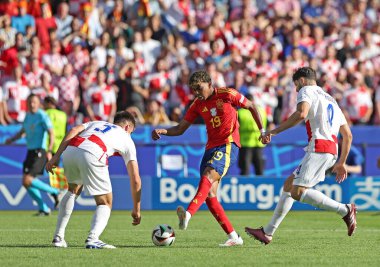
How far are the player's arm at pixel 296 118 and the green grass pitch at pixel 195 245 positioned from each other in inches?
54.3

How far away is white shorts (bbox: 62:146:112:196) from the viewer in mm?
10836

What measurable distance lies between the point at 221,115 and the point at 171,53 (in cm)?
1135

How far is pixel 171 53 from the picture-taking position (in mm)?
23172

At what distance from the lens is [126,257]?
Result: 33.3 feet

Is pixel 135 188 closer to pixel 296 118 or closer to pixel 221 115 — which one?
pixel 221 115

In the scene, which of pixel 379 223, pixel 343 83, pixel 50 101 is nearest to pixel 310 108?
pixel 379 223

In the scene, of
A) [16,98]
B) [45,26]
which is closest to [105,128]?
[16,98]

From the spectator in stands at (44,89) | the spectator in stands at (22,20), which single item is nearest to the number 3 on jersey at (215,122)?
the spectator in stands at (44,89)

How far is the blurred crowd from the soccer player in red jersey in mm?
9311

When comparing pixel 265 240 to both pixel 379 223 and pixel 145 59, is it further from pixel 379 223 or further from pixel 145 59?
pixel 145 59

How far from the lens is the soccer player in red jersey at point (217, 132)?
11805 mm

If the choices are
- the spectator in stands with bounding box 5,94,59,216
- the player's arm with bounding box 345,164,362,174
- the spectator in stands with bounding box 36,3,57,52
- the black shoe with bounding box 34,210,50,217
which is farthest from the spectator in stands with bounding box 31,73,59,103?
the player's arm with bounding box 345,164,362,174

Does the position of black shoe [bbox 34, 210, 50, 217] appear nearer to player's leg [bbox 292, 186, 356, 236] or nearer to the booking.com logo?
the booking.com logo

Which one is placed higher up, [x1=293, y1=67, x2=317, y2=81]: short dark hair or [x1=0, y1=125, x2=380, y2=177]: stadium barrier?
[x1=293, y1=67, x2=317, y2=81]: short dark hair
